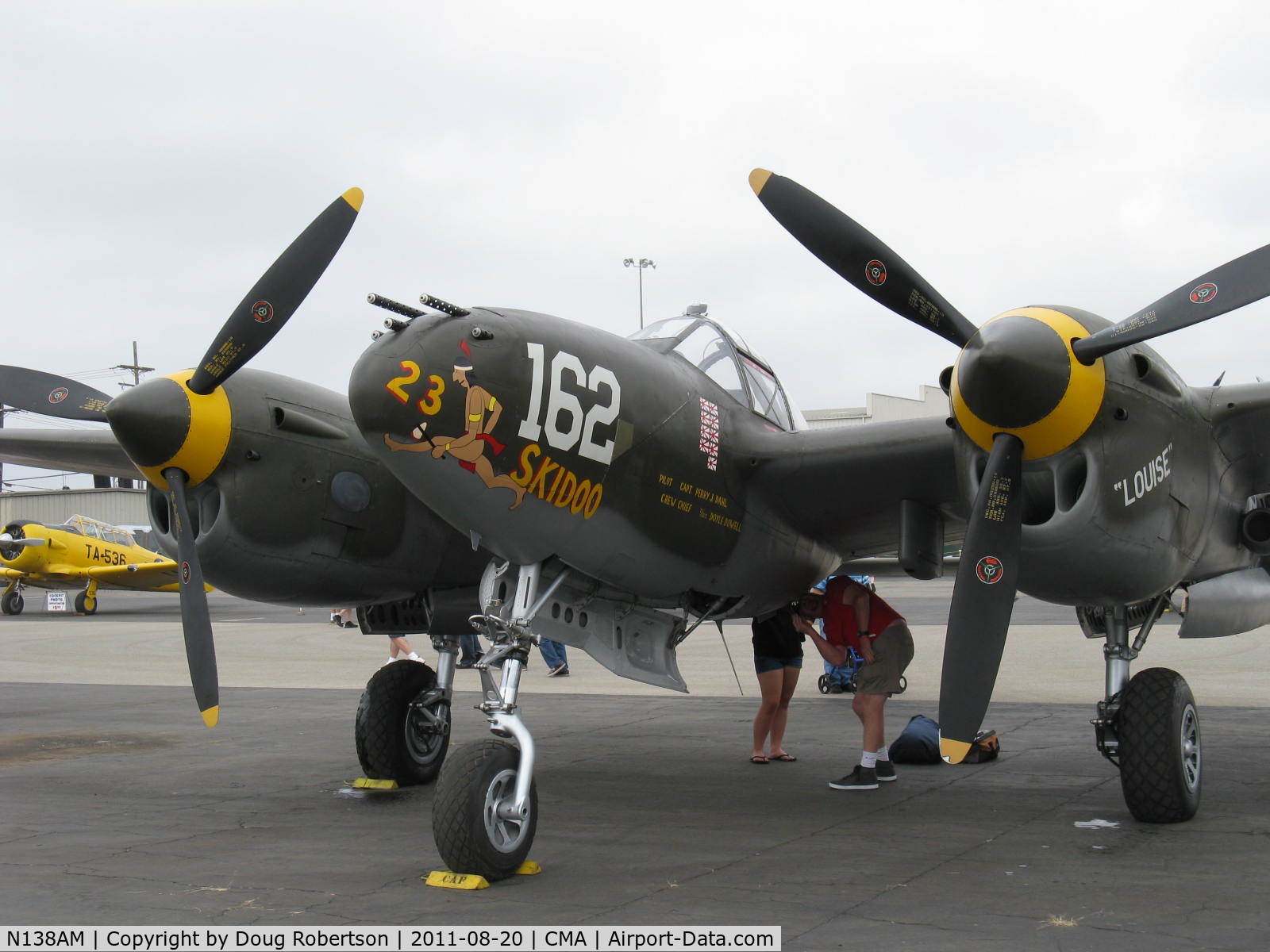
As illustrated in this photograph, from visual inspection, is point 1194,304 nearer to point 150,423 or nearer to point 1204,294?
point 1204,294

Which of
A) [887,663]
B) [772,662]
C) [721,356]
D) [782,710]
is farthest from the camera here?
[782,710]

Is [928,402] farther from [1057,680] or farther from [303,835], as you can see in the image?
[303,835]

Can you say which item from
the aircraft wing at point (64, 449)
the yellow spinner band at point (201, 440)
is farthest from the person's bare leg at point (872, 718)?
the aircraft wing at point (64, 449)

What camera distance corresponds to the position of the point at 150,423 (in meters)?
7.62

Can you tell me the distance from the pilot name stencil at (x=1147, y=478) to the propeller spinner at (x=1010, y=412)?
0.41 meters

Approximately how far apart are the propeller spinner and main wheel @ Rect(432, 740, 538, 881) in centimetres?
237

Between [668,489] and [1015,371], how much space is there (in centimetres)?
230

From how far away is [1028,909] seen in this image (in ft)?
17.7

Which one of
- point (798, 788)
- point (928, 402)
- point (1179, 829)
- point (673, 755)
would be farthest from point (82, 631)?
point (928, 402)

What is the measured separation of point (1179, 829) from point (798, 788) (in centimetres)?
280

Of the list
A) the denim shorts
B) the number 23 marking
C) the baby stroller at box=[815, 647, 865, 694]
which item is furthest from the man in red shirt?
the baby stroller at box=[815, 647, 865, 694]

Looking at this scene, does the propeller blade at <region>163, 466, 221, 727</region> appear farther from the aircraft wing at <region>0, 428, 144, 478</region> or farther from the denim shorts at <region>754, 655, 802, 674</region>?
the denim shorts at <region>754, 655, 802, 674</region>

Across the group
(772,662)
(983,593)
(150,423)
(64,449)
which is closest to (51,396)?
(64,449)

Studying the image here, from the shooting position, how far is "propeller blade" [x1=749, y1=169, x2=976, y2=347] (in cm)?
697
